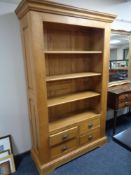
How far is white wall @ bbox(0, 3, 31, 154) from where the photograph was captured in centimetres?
159

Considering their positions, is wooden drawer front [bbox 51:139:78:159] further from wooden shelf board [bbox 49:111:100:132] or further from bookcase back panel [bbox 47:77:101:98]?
bookcase back panel [bbox 47:77:101:98]

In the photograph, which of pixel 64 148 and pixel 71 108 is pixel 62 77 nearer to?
pixel 71 108

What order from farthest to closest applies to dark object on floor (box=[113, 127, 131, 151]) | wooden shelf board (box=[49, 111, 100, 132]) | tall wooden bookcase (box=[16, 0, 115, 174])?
wooden shelf board (box=[49, 111, 100, 132]), tall wooden bookcase (box=[16, 0, 115, 174]), dark object on floor (box=[113, 127, 131, 151])

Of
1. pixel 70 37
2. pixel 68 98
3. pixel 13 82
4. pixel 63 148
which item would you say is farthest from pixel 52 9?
pixel 63 148

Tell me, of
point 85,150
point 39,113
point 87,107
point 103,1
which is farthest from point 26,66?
point 103,1

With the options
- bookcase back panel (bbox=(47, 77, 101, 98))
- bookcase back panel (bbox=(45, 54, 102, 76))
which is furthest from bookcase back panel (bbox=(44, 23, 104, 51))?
bookcase back panel (bbox=(47, 77, 101, 98))

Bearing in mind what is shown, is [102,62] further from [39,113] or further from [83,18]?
[39,113]

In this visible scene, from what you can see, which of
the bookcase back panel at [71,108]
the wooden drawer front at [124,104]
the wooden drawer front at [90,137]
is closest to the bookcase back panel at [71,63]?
the bookcase back panel at [71,108]

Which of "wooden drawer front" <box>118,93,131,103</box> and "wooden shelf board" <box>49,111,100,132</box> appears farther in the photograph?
"wooden drawer front" <box>118,93,131,103</box>

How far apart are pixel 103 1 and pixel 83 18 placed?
3.02 feet

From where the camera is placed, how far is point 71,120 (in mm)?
1959

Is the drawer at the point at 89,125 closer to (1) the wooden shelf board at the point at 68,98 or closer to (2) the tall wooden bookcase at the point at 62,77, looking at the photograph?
(2) the tall wooden bookcase at the point at 62,77

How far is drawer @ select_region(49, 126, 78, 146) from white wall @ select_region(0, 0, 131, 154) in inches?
18.8

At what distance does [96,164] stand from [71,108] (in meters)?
0.87
